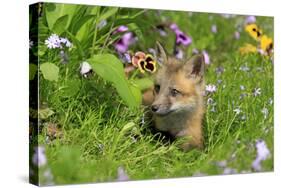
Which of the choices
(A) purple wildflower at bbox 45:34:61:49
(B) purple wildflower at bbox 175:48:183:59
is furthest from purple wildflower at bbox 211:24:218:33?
(A) purple wildflower at bbox 45:34:61:49

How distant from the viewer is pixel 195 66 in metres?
5.57

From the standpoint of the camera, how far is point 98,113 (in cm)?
536

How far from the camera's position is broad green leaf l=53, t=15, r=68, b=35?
16.9 feet

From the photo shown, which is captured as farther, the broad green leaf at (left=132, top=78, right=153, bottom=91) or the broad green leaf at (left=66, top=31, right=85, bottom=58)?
the broad green leaf at (left=132, top=78, right=153, bottom=91)

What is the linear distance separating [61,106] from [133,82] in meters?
0.60

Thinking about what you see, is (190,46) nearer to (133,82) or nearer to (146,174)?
(133,82)

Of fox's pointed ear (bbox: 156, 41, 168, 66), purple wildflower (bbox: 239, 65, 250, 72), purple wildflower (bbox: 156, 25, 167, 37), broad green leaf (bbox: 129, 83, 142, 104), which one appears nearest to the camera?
broad green leaf (bbox: 129, 83, 142, 104)

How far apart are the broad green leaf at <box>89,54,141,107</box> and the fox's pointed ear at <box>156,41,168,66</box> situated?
1.14 ft

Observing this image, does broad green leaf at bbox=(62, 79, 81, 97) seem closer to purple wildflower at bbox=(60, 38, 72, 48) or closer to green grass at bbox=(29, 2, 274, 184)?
green grass at bbox=(29, 2, 274, 184)

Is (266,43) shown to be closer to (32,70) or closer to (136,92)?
(136,92)

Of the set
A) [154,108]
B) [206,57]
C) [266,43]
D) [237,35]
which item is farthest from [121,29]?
[266,43]

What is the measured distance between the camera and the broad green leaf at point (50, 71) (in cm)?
509

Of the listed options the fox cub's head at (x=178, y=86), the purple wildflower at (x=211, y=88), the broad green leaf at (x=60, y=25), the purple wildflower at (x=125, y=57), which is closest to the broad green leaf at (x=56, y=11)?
the broad green leaf at (x=60, y=25)

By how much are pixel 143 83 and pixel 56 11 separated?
0.85 meters
